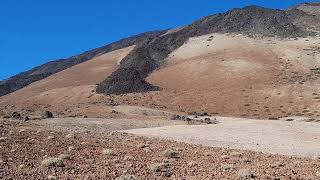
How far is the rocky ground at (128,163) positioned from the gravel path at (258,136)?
537 centimetres

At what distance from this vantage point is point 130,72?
9125cm

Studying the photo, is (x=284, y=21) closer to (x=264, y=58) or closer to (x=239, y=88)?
(x=264, y=58)

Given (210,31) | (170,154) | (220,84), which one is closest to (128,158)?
(170,154)

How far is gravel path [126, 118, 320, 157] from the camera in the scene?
2769cm

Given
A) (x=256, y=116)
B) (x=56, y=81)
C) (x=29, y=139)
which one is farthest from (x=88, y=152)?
(x=56, y=81)

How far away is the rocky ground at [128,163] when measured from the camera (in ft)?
51.0

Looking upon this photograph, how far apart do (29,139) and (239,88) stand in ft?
184

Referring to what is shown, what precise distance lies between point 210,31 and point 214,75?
91.6 feet

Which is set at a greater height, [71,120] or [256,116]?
[71,120]

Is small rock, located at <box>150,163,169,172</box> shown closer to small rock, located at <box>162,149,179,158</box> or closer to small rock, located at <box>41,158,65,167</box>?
small rock, located at <box>41,158,65,167</box>

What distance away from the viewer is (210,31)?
111812mm

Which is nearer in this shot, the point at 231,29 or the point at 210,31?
the point at 231,29

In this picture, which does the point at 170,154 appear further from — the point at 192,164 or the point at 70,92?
the point at 70,92

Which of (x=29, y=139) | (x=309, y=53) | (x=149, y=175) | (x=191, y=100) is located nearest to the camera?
(x=149, y=175)
